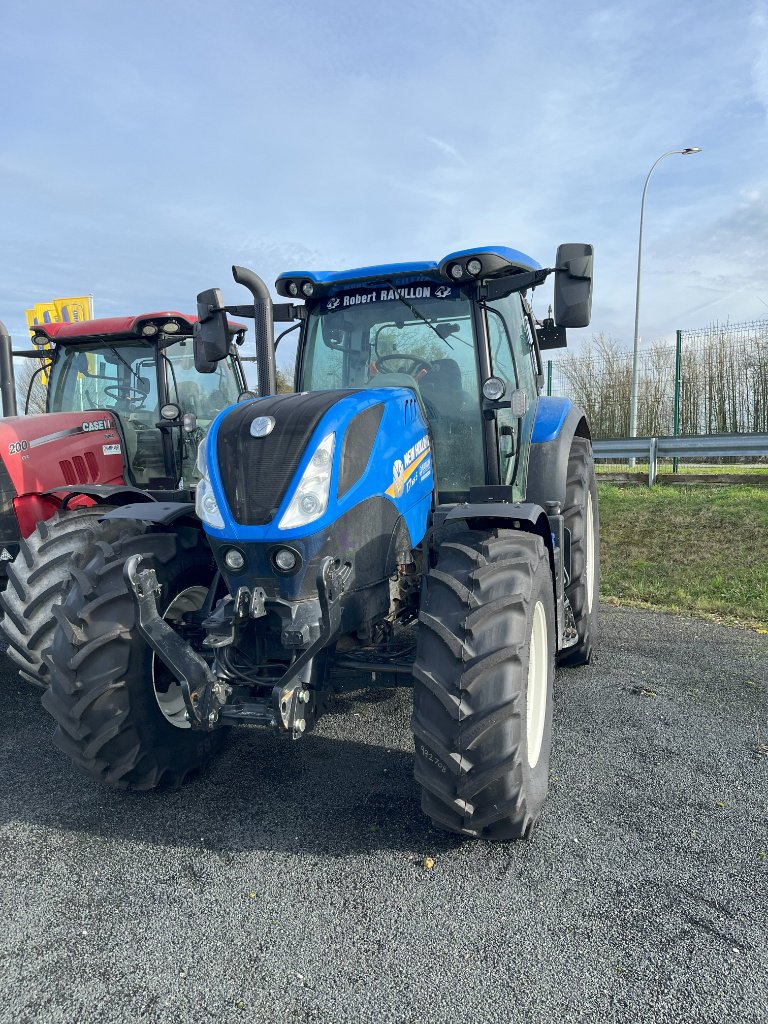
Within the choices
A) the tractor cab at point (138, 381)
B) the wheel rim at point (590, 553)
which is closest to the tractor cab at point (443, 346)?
the wheel rim at point (590, 553)

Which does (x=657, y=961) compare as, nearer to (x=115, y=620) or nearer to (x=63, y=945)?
(x=63, y=945)

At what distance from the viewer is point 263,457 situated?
283cm

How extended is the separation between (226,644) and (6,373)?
165 inches

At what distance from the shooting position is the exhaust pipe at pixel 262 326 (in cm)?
400

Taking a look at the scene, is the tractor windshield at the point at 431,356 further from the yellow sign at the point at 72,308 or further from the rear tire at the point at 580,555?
the yellow sign at the point at 72,308

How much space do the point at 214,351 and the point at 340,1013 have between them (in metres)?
3.10

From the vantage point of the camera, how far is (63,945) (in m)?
2.31

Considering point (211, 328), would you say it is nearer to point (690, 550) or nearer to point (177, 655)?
point (177, 655)

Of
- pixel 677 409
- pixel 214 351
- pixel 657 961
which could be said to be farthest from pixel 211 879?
pixel 677 409

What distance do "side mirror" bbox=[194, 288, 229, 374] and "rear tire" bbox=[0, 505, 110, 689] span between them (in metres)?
1.25

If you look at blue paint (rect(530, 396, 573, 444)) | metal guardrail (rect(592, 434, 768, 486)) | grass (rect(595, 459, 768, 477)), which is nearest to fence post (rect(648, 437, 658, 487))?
metal guardrail (rect(592, 434, 768, 486))

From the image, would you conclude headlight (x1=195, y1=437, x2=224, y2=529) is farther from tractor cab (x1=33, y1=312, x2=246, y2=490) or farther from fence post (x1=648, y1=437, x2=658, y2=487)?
fence post (x1=648, y1=437, x2=658, y2=487)

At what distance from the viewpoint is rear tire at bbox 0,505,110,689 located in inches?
151

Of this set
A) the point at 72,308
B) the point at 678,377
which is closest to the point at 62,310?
the point at 72,308
